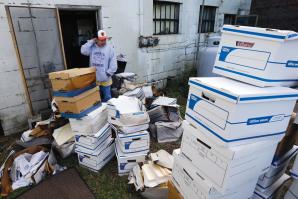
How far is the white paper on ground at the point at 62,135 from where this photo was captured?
2.97m

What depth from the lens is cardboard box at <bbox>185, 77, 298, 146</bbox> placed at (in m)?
1.42

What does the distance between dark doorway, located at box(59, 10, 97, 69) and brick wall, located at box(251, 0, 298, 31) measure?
25.2ft

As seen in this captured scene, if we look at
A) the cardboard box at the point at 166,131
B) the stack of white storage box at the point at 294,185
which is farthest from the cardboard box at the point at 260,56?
the cardboard box at the point at 166,131

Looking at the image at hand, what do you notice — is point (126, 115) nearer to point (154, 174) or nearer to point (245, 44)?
point (154, 174)

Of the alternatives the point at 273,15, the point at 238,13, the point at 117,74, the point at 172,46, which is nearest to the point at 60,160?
the point at 117,74

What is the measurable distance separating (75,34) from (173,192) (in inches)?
197

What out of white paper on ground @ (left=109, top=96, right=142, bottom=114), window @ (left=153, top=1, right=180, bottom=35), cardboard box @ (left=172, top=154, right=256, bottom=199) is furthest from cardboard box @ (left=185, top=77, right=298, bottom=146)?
window @ (left=153, top=1, right=180, bottom=35)

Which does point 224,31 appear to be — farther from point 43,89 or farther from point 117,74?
point 43,89

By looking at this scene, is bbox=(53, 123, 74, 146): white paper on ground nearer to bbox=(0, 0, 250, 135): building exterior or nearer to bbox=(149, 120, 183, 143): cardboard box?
bbox=(0, 0, 250, 135): building exterior

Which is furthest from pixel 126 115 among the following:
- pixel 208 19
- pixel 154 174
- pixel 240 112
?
pixel 208 19

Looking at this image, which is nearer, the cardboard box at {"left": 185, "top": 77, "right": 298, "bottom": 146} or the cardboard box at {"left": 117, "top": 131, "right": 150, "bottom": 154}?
the cardboard box at {"left": 185, "top": 77, "right": 298, "bottom": 146}

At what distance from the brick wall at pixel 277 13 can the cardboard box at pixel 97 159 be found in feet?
31.0

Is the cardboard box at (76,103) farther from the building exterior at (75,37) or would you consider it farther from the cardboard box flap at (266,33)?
the cardboard box flap at (266,33)

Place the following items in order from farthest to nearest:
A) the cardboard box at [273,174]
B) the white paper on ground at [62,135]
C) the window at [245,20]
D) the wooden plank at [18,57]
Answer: the window at [245,20]
the wooden plank at [18,57]
the white paper on ground at [62,135]
the cardboard box at [273,174]
